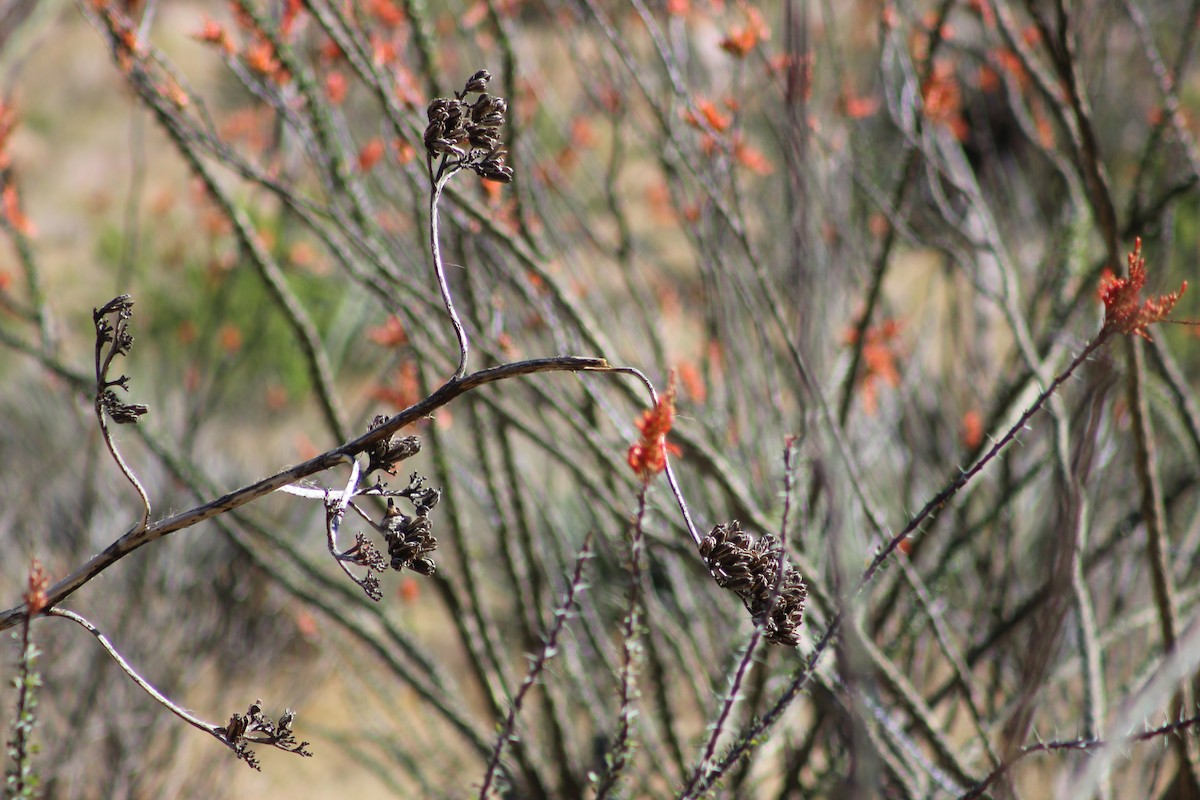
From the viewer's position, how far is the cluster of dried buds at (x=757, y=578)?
89 centimetres

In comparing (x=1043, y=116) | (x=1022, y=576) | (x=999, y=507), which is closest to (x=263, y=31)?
(x=999, y=507)

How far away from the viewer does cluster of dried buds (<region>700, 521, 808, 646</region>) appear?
891mm

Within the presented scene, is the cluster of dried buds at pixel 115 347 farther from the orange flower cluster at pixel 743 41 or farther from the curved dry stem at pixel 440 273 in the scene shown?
the orange flower cluster at pixel 743 41

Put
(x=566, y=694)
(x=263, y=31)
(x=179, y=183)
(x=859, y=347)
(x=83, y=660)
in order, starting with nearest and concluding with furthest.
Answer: (x=263, y=31)
(x=859, y=347)
(x=566, y=694)
(x=83, y=660)
(x=179, y=183)

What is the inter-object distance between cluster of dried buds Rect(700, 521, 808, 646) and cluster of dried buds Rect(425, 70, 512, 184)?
1.32 feet

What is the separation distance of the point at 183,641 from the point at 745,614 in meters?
2.32

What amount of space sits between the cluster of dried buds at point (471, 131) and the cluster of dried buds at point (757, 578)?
0.40 metres

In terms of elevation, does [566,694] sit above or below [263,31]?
below

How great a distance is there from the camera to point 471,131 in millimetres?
969

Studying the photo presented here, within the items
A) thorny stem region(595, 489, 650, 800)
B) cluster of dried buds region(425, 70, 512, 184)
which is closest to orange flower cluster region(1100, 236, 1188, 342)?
thorny stem region(595, 489, 650, 800)

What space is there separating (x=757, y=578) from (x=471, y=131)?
0.50 meters

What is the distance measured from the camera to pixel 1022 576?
3.51m

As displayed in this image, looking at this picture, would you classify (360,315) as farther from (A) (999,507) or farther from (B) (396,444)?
(B) (396,444)

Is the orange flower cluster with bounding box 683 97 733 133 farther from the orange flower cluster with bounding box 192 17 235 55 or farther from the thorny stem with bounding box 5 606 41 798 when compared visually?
the thorny stem with bounding box 5 606 41 798
